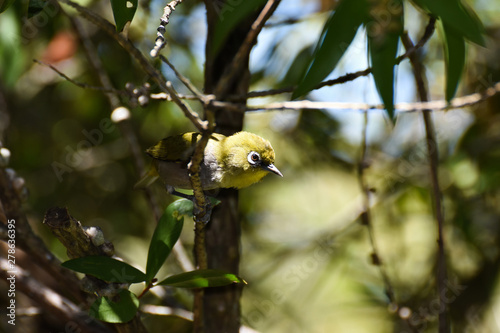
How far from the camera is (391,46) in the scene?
167 centimetres

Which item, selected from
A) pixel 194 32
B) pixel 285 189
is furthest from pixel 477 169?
pixel 194 32

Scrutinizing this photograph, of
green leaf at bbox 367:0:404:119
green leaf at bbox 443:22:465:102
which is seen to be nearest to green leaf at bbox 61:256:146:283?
green leaf at bbox 367:0:404:119

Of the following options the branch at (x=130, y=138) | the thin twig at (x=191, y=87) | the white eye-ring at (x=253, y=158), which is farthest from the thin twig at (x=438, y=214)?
the branch at (x=130, y=138)

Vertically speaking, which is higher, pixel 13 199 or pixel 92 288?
pixel 13 199

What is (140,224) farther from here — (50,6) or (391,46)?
(391,46)

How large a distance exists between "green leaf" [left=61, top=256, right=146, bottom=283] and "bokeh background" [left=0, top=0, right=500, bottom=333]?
77.9 inches

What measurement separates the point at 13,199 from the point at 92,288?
2.55 ft

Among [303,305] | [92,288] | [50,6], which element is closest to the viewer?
[92,288]

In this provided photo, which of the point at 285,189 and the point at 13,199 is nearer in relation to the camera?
the point at 13,199

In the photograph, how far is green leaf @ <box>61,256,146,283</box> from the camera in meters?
2.00

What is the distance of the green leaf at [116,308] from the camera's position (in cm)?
199

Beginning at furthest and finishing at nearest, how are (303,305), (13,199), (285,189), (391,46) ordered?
(285,189)
(303,305)
(13,199)
(391,46)

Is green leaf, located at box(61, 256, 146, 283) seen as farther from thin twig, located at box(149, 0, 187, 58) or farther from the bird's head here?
the bird's head

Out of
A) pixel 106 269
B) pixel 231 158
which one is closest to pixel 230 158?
pixel 231 158
